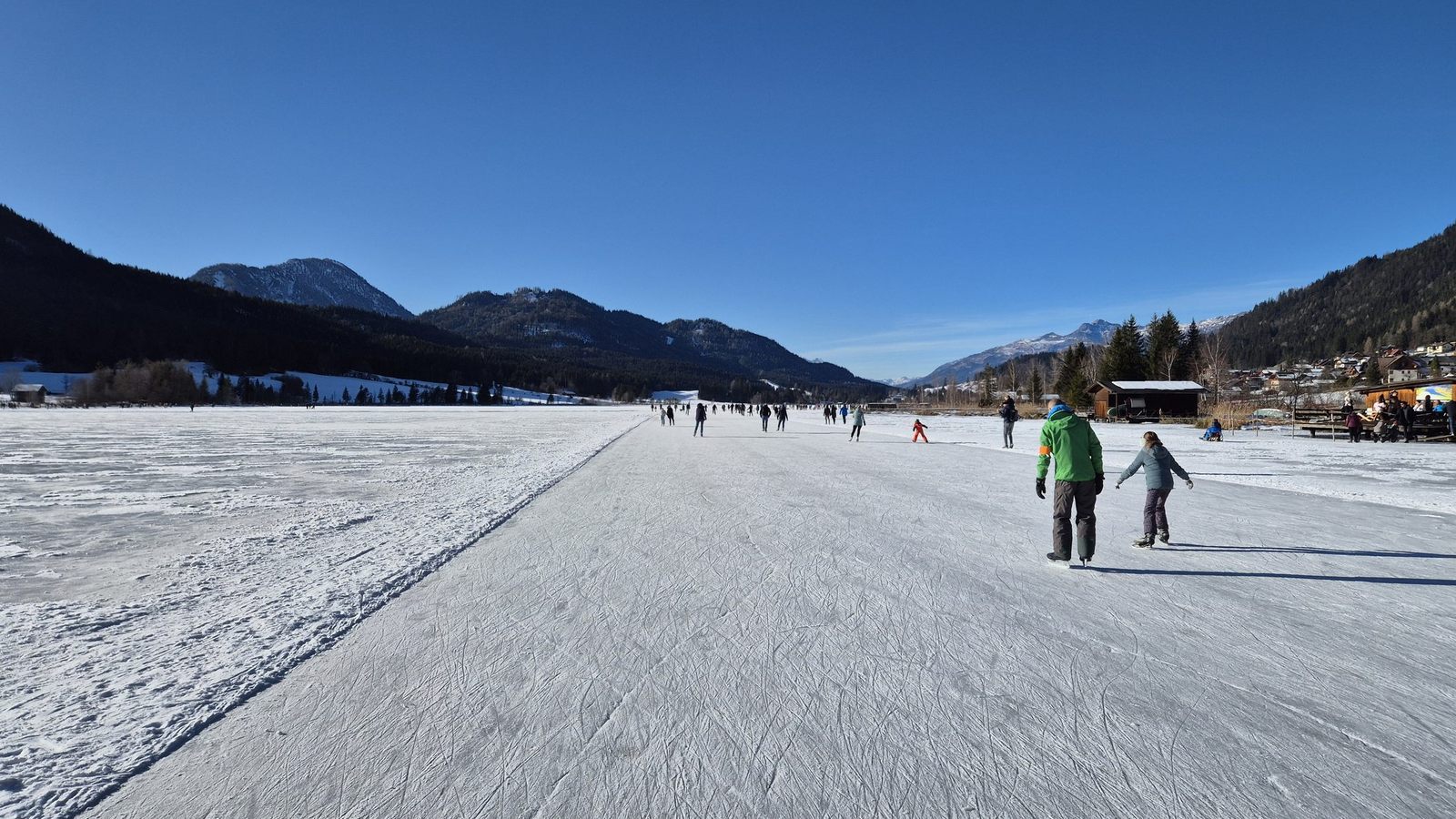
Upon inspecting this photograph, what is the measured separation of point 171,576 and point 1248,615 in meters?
7.63

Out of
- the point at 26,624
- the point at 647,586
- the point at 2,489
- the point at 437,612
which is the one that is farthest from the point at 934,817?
→ the point at 2,489

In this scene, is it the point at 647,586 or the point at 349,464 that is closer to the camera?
the point at 647,586

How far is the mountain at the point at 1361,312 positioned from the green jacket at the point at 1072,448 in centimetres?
13765

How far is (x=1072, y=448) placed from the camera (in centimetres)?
528

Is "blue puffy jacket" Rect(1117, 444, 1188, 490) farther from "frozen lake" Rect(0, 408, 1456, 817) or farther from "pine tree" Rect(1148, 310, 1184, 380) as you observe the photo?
"pine tree" Rect(1148, 310, 1184, 380)

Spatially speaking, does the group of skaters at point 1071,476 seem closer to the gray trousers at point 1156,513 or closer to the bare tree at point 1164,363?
the gray trousers at point 1156,513

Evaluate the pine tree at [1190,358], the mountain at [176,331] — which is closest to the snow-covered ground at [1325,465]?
the pine tree at [1190,358]

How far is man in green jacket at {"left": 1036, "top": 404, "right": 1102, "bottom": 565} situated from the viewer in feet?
17.3

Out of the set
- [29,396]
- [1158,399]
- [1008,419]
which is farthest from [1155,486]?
[29,396]

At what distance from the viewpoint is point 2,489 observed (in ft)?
31.3

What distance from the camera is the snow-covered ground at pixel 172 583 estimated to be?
8.79ft

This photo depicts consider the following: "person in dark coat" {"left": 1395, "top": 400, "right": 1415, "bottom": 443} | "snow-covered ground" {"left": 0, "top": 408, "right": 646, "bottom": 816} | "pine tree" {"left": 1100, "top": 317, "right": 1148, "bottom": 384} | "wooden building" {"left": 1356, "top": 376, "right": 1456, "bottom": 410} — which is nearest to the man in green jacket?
"snow-covered ground" {"left": 0, "top": 408, "right": 646, "bottom": 816}

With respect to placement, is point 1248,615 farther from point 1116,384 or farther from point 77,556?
point 1116,384

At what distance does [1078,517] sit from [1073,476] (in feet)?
1.13
